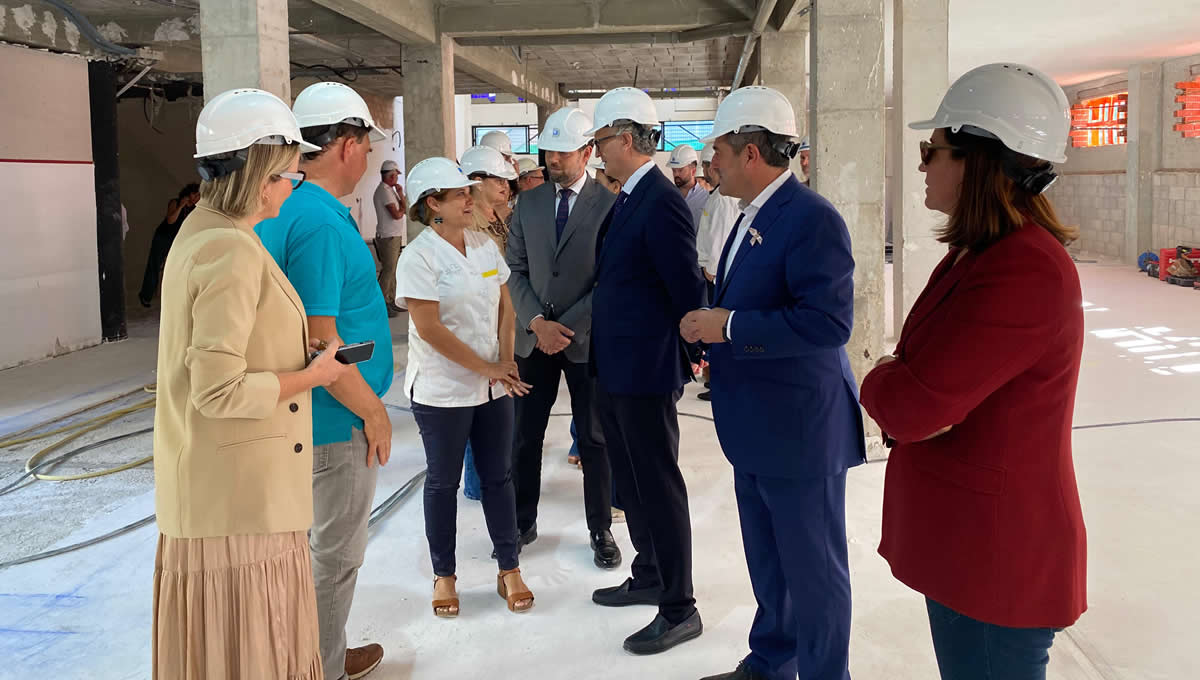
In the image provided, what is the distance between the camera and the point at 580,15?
447 inches

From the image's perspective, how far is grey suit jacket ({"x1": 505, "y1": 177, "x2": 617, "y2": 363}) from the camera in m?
4.30

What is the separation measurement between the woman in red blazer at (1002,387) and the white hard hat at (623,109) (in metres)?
1.72

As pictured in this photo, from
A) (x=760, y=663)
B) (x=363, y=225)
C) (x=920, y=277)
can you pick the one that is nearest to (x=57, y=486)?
(x=760, y=663)

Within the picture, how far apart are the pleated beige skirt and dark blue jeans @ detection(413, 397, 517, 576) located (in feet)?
4.44

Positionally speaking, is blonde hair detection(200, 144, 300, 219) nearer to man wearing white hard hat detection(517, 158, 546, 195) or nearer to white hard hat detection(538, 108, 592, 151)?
white hard hat detection(538, 108, 592, 151)

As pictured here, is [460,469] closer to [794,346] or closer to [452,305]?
[452,305]

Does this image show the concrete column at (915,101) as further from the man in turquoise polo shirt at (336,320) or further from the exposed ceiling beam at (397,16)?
the man in turquoise polo shirt at (336,320)

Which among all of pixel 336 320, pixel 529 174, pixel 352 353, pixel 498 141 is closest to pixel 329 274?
pixel 336 320

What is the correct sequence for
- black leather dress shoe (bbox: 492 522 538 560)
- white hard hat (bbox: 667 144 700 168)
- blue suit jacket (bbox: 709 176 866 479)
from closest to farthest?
blue suit jacket (bbox: 709 176 866 479)
black leather dress shoe (bbox: 492 522 538 560)
white hard hat (bbox: 667 144 700 168)

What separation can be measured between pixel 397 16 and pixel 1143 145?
1473 cm

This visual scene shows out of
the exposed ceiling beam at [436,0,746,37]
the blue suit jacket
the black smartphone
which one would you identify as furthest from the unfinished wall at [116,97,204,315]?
the blue suit jacket

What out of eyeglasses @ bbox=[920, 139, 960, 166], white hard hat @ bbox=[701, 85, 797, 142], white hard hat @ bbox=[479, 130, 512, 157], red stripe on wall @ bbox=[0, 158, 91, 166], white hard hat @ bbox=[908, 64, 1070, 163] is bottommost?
eyeglasses @ bbox=[920, 139, 960, 166]

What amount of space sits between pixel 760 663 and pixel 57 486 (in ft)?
14.7

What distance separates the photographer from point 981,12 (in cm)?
1184
